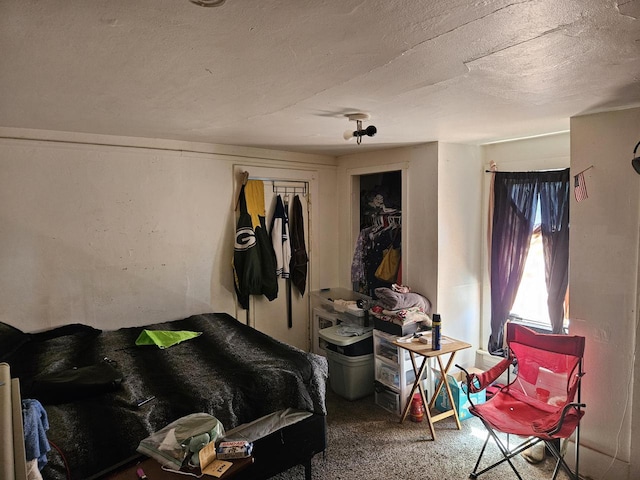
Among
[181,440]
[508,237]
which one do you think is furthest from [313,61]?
[508,237]

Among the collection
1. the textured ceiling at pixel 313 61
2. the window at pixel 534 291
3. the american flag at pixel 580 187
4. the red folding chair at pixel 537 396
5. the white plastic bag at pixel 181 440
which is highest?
the textured ceiling at pixel 313 61

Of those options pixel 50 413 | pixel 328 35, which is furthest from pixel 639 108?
pixel 50 413

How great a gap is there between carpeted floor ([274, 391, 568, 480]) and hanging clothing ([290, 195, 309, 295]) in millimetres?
1434

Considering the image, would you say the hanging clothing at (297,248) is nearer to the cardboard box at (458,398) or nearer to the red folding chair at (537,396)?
the cardboard box at (458,398)

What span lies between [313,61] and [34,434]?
1.83 meters

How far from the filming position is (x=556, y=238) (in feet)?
11.0

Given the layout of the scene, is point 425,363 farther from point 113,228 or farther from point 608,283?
point 113,228

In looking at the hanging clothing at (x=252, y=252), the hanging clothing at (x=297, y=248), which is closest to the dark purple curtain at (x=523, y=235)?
the hanging clothing at (x=297, y=248)

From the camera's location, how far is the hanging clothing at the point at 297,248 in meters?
4.42

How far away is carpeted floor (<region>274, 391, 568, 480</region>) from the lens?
2.72 meters

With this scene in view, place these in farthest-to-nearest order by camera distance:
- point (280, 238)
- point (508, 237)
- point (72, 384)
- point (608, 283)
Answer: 1. point (280, 238)
2. point (508, 237)
3. point (608, 283)
4. point (72, 384)

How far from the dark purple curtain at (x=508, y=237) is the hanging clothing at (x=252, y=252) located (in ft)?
7.04

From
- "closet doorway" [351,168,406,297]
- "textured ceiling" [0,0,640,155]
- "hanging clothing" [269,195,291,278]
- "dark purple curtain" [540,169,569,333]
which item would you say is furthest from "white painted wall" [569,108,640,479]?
"hanging clothing" [269,195,291,278]

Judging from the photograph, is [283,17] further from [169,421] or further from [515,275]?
[515,275]
